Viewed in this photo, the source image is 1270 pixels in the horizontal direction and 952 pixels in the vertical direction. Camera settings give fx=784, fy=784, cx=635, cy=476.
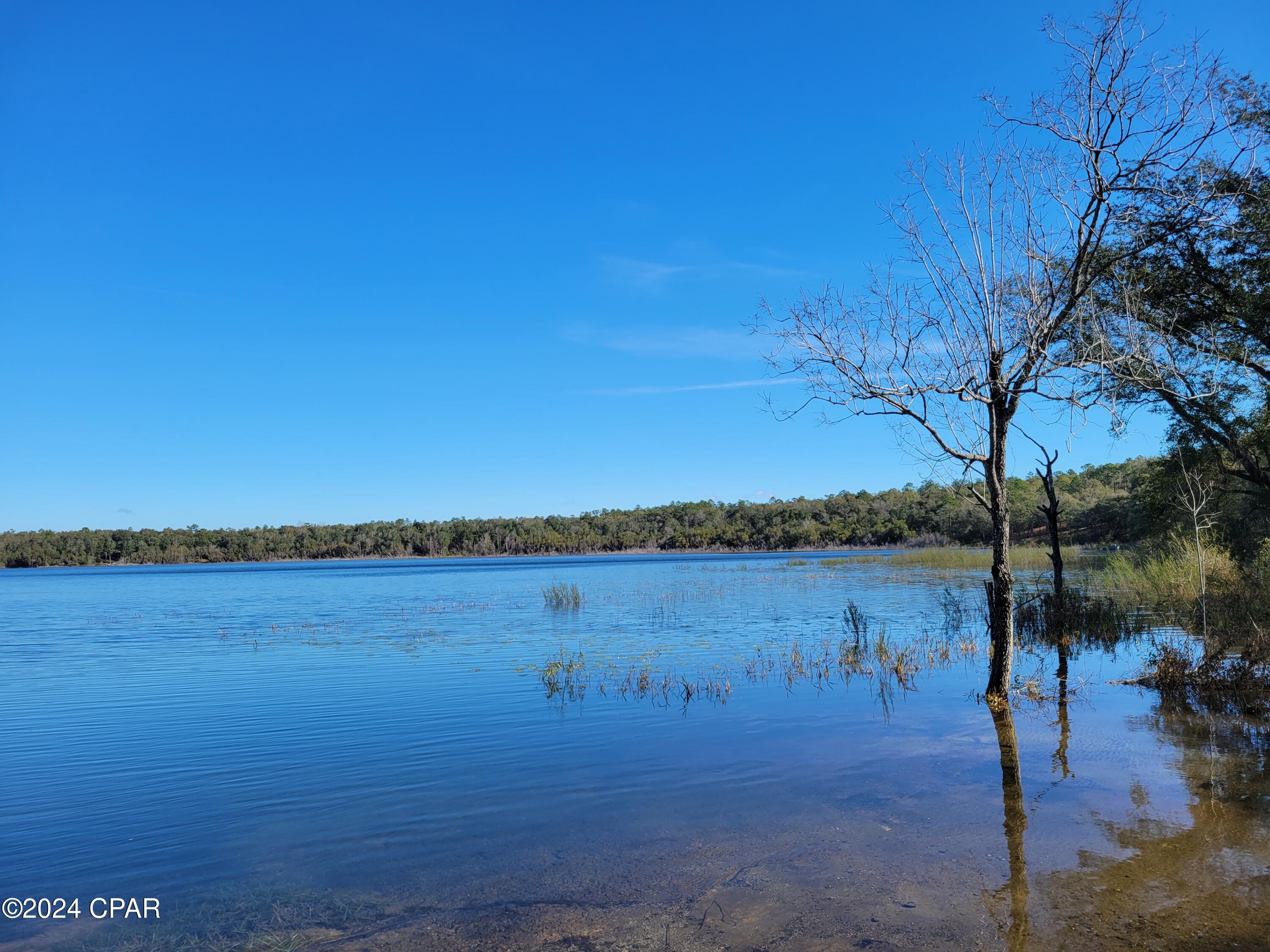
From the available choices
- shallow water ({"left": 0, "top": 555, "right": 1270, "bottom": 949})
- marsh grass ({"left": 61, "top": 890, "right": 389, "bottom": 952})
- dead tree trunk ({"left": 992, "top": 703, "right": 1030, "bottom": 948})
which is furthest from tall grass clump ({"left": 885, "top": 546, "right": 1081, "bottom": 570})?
marsh grass ({"left": 61, "top": 890, "right": 389, "bottom": 952})

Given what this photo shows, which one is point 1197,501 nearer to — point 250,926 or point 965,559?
point 250,926

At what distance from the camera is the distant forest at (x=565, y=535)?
9831cm

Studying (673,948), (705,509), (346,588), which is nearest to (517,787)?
(673,948)

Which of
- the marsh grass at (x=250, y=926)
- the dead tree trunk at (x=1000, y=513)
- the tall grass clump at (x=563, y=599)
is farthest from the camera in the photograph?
the tall grass clump at (x=563, y=599)

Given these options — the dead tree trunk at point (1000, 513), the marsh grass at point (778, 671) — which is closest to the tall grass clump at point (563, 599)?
the marsh grass at point (778, 671)

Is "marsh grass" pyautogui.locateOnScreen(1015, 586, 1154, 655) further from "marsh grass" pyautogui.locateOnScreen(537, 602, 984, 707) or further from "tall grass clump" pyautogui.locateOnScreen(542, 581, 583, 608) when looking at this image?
"tall grass clump" pyautogui.locateOnScreen(542, 581, 583, 608)

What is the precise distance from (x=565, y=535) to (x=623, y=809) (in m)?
120

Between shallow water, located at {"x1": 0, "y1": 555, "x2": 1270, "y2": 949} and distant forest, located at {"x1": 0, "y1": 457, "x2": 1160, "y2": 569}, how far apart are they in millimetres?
81100

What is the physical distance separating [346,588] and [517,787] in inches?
1582

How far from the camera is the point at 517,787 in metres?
8.18

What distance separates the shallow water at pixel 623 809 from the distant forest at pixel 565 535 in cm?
8110

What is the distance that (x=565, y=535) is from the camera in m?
126

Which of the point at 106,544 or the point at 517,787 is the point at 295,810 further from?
the point at 106,544

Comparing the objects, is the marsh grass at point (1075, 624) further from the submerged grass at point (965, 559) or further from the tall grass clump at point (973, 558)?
the tall grass clump at point (973, 558)
